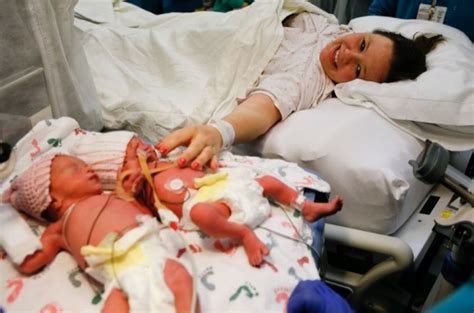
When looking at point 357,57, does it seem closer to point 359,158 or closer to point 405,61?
point 405,61

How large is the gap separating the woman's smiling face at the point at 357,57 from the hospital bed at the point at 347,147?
124 mm

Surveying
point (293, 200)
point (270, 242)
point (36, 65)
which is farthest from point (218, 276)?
point (36, 65)

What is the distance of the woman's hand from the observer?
89 cm

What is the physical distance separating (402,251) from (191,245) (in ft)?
1.57

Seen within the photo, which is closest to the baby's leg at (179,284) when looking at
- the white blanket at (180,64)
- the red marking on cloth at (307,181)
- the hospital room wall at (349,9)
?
the red marking on cloth at (307,181)

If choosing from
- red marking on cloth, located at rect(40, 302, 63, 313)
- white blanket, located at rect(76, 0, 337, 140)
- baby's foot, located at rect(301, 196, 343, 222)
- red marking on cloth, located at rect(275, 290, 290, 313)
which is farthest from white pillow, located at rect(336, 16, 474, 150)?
red marking on cloth, located at rect(40, 302, 63, 313)

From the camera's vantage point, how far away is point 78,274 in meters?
0.71

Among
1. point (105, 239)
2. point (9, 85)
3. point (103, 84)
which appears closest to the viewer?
point (105, 239)

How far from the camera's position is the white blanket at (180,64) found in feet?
4.19

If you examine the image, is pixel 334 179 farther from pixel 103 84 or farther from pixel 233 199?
pixel 103 84

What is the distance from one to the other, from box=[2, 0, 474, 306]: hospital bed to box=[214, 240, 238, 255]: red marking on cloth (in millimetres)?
316

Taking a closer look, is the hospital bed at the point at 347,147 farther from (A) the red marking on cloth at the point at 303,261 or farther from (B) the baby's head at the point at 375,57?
(A) the red marking on cloth at the point at 303,261

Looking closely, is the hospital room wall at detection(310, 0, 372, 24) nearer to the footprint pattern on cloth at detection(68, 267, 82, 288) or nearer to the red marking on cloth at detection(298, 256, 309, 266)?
the red marking on cloth at detection(298, 256, 309, 266)

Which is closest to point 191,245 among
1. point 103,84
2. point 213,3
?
point 103,84
